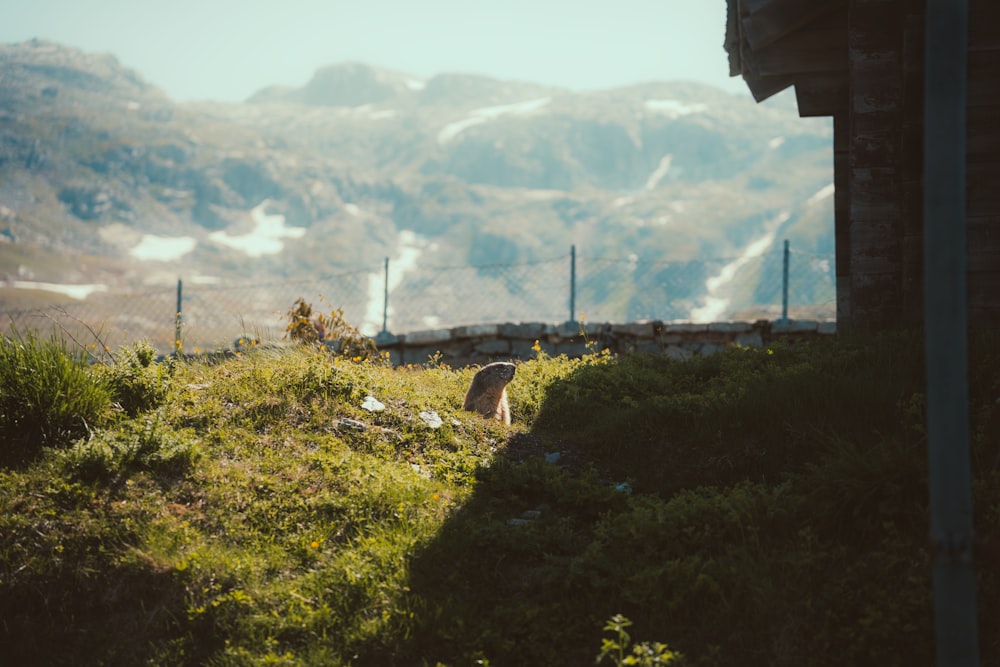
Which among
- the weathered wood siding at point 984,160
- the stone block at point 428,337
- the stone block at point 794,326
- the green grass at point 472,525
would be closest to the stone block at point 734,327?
the stone block at point 794,326

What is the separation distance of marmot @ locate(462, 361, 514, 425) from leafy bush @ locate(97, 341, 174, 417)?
229cm

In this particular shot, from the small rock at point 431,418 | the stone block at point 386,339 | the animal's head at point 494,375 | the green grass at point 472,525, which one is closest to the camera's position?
the green grass at point 472,525

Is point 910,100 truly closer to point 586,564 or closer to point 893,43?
point 893,43

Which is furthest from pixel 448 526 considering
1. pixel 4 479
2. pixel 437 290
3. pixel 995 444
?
pixel 437 290

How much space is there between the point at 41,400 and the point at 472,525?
295 cm

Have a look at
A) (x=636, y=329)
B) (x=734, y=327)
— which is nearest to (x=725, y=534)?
(x=636, y=329)

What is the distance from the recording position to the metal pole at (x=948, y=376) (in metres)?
3.03

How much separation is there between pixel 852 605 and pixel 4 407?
5120 millimetres

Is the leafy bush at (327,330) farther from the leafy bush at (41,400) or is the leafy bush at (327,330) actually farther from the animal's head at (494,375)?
the leafy bush at (41,400)

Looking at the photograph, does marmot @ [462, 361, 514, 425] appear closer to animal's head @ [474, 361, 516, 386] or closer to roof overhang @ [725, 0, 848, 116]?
animal's head @ [474, 361, 516, 386]

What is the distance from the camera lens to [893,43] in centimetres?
765

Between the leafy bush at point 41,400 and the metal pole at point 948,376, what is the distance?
504cm

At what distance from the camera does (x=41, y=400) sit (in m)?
5.84

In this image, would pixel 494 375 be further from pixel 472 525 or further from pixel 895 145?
pixel 895 145
